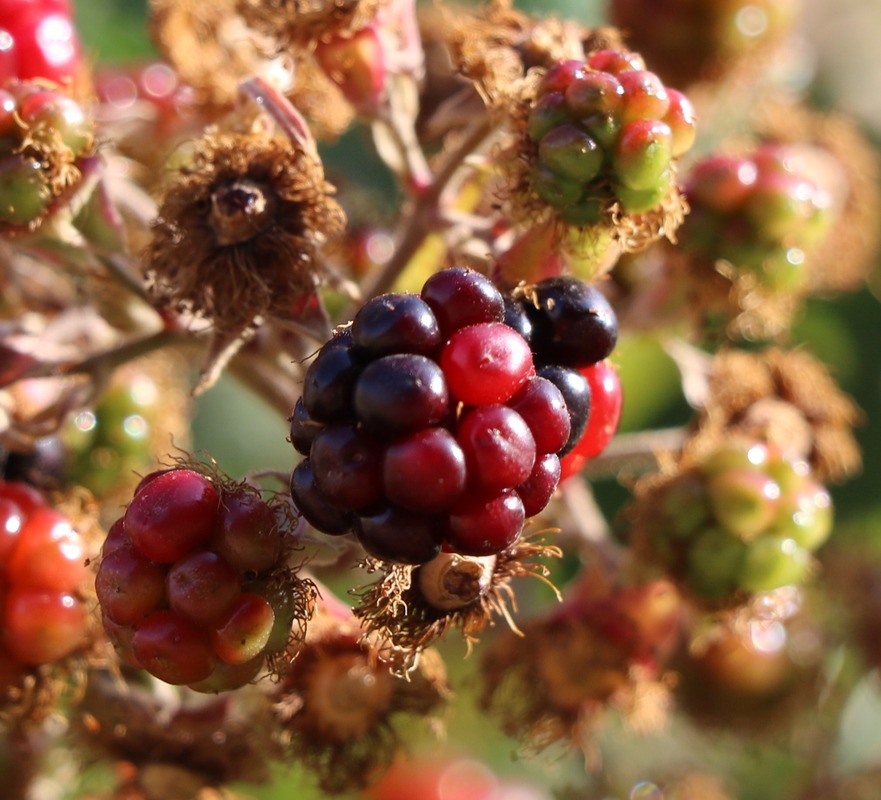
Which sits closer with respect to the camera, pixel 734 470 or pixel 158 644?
pixel 158 644

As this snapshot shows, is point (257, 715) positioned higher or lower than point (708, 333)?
lower

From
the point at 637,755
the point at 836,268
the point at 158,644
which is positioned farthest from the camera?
the point at 637,755

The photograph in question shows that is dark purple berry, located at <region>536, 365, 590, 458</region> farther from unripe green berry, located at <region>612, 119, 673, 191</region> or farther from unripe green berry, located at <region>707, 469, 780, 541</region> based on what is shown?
unripe green berry, located at <region>707, 469, 780, 541</region>

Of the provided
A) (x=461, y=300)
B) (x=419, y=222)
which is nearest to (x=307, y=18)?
(x=419, y=222)

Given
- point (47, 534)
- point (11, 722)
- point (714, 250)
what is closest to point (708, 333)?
point (714, 250)

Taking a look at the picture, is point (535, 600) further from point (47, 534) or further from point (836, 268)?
point (47, 534)

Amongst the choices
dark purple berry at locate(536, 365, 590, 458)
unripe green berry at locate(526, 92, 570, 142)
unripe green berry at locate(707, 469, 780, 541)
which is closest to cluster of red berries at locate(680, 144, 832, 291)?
unripe green berry at locate(707, 469, 780, 541)

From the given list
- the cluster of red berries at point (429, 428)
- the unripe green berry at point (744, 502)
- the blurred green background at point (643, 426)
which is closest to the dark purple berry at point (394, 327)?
the cluster of red berries at point (429, 428)

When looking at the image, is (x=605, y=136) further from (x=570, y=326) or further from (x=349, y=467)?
(x=349, y=467)
